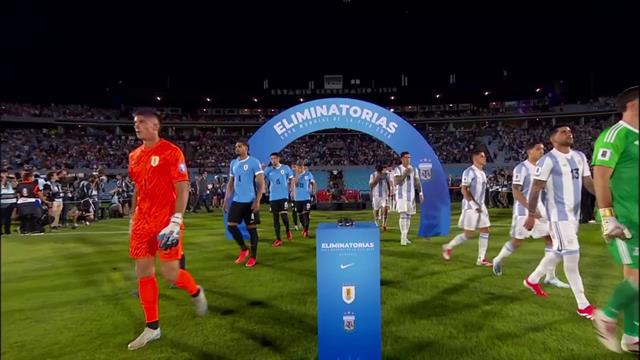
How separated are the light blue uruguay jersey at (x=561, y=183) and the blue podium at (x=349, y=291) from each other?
114 inches

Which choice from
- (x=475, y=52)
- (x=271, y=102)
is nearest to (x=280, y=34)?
(x=271, y=102)

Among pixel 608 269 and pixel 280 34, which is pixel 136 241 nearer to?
pixel 608 269

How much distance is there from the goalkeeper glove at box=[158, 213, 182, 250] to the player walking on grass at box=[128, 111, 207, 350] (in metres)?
0.12

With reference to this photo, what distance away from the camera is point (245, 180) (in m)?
7.61

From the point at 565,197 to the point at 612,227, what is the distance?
77.1 inches

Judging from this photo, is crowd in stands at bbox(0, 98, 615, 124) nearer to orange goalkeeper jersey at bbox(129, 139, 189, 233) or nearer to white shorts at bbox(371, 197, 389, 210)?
white shorts at bbox(371, 197, 389, 210)

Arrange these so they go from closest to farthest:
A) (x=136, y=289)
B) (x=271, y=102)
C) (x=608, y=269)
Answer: (x=136, y=289) < (x=608, y=269) < (x=271, y=102)

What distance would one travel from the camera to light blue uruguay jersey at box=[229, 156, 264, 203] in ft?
25.0

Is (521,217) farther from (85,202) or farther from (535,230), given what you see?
(85,202)

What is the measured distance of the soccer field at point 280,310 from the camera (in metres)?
3.85

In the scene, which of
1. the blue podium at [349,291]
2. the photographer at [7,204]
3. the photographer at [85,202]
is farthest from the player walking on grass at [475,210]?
the photographer at [85,202]

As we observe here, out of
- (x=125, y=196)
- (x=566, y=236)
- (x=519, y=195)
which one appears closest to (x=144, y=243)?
(x=566, y=236)

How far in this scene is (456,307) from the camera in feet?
16.9

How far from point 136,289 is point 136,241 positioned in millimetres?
2846
